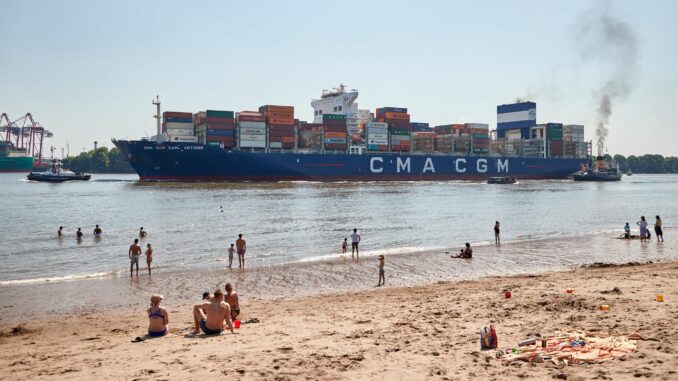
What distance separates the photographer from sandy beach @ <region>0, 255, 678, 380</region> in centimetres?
811

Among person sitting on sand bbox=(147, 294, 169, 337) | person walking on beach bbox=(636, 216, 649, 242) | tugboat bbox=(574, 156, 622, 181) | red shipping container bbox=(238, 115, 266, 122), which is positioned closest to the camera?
person sitting on sand bbox=(147, 294, 169, 337)

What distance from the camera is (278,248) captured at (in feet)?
89.6

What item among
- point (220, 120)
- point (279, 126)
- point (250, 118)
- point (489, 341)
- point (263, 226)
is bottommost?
point (263, 226)

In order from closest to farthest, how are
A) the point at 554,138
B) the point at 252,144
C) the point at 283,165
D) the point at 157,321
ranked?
the point at 157,321
the point at 252,144
the point at 283,165
the point at 554,138

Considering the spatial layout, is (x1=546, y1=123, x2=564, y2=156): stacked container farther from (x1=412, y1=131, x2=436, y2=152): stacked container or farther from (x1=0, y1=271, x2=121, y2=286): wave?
(x1=0, y1=271, x2=121, y2=286): wave

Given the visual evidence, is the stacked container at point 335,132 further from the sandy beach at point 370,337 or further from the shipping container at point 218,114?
the sandy beach at point 370,337

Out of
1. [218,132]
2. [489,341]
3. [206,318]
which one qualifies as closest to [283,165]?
[218,132]

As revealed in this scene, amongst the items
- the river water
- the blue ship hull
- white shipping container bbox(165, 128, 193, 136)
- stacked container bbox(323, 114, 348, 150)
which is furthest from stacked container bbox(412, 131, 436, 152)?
white shipping container bbox(165, 128, 193, 136)

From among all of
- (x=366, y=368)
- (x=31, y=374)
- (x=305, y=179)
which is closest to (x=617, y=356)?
(x=366, y=368)

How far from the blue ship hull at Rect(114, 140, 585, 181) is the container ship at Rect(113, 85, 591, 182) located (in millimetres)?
169

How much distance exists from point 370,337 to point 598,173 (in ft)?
422

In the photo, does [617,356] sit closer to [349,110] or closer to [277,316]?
[277,316]

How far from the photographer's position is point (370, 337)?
10.3 meters

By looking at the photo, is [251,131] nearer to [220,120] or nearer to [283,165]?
[220,120]
